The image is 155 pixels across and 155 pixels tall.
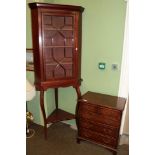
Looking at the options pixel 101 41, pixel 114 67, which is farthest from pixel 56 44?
pixel 114 67

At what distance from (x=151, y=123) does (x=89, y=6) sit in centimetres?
172

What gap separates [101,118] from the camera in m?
2.14

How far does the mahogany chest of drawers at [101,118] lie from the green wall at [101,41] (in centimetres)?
24

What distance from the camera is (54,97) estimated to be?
287cm

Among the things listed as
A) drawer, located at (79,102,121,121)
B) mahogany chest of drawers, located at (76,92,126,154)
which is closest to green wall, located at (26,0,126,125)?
mahogany chest of drawers, located at (76,92,126,154)

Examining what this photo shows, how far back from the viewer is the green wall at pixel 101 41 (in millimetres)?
2152

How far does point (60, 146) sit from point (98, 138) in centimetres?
56

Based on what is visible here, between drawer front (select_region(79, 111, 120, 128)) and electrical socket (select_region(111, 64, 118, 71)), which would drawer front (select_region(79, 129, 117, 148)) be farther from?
electrical socket (select_region(111, 64, 118, 71))

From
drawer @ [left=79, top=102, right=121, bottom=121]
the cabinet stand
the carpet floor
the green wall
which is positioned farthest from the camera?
the cabinet stand

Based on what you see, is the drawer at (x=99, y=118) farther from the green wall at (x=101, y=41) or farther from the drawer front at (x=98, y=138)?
the green wall at (x=101, y=41)

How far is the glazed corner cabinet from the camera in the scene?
81.6 inches

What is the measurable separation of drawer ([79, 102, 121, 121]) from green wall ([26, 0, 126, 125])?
41cm
